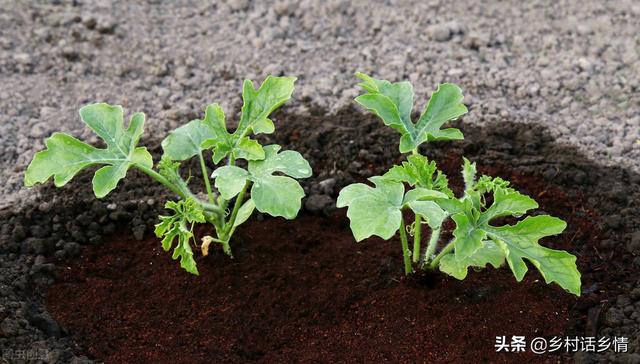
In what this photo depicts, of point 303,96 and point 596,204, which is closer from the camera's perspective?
point 596,204

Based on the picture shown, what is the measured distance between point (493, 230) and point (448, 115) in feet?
1.99

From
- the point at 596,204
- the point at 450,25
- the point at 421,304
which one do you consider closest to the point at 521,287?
the point at 421,304

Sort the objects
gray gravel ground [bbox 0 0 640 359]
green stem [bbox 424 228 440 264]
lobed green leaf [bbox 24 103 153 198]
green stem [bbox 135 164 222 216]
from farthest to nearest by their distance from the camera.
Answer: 1. gray gravel ground [bbox 0 0 640 359]
2. green stem [bbox 424 228 440 264]
3. green stem [bbox 135 164 222 216]
4. lobed green leaf [bbox 24 103 153 198]

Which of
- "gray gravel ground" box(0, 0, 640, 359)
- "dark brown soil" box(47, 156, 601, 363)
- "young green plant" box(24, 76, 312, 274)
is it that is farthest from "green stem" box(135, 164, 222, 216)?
"gray gravel ground" box(0, 0, 640, 359)

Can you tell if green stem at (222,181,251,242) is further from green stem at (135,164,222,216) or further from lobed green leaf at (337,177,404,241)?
lobed green leaf at (337,177,404,241)

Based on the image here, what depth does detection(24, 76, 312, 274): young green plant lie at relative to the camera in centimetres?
322

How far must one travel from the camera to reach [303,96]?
4.98 m

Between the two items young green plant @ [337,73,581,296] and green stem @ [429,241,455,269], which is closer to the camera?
young green plant @ [337,73,581,296]

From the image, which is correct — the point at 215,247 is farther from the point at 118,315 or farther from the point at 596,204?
the point at 596,204

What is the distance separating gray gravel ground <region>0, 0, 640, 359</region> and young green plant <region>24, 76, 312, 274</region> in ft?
3.71

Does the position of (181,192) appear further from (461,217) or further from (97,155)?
(461,217)

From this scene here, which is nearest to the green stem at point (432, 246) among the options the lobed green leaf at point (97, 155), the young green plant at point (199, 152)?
the young green plant at point (199, 152)

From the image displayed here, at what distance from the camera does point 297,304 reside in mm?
3619

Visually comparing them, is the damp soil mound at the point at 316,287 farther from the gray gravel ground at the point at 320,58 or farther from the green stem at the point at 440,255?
the gray gravel ground at the point at 320,58
